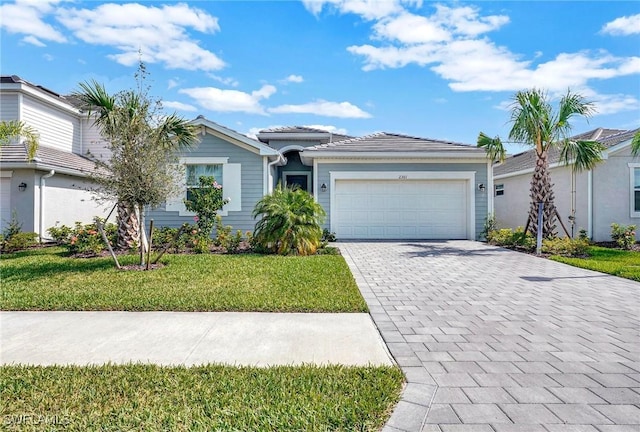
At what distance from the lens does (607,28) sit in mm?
10555

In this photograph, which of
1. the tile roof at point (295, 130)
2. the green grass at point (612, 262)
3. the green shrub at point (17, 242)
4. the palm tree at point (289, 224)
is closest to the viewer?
the green grass at point (612, 262)

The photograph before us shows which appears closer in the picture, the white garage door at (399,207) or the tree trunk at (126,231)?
the tree trunk at (126,231)

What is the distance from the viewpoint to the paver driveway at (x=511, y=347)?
2.42m

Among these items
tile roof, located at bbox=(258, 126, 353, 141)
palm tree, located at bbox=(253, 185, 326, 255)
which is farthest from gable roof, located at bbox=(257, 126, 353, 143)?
palm tree, located at bbox=(253, 185, 326, 255)

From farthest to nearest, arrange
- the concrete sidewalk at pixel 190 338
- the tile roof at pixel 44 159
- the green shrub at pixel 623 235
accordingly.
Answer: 1. the green shrub at pixel 623 235
2. the tile roof at pixel 44 159
3. the concrete sidewalk at pixel 190 338

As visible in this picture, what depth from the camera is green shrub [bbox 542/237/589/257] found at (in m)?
10.0

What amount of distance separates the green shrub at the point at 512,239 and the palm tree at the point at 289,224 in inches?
263

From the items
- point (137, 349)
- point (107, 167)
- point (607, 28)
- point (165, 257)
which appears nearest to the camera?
point (137, 349)

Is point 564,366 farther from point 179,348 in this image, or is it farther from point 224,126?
point 224,126

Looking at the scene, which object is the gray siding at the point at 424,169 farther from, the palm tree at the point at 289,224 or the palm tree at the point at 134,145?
the palm tree at the point at 134,145

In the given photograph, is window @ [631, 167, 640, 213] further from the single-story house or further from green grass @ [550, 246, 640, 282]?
the single-story house

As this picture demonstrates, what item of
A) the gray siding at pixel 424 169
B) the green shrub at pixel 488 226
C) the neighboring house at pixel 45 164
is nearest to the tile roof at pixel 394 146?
the gray siding at pixel 424 169

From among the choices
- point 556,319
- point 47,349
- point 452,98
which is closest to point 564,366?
point 556,319

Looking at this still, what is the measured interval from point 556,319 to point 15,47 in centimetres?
1601
